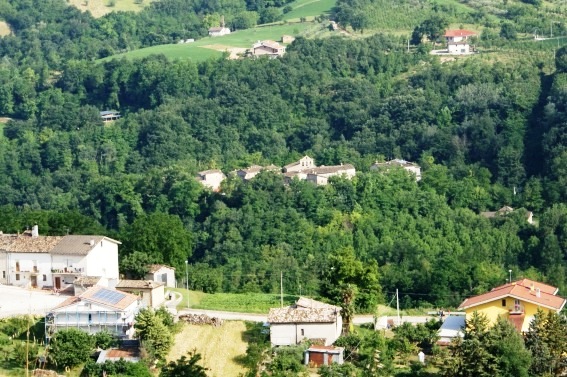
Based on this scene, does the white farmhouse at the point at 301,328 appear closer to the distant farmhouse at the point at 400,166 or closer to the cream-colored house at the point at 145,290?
the cream-colored house at the point at 145,290

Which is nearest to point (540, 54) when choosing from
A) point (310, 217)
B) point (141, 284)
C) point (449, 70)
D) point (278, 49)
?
point (449, 70)

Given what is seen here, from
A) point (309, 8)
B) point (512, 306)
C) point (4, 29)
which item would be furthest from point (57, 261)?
point (4, 29)

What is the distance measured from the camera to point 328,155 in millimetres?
80312

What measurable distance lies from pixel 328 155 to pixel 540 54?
53.8 ft

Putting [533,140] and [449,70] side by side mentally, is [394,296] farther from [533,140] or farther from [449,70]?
[449,70]

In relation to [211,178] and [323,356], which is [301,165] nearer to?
[211,178]

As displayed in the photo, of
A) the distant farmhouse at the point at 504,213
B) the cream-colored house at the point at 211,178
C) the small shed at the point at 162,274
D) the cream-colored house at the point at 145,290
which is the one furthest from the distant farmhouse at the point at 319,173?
the cream-colored house at the point at 145,290

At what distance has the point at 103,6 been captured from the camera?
4894 inches

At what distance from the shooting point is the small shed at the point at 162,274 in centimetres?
5084

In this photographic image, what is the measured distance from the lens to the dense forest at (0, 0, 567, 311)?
5800 cm

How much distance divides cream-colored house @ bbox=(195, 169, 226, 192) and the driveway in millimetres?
25641

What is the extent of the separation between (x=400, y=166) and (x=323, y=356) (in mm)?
32914

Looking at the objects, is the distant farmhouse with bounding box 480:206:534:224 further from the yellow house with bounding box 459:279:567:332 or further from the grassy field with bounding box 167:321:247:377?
the grassy field with bounding box 167:321:247:377

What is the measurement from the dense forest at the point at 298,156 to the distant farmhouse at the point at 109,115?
1361mm
